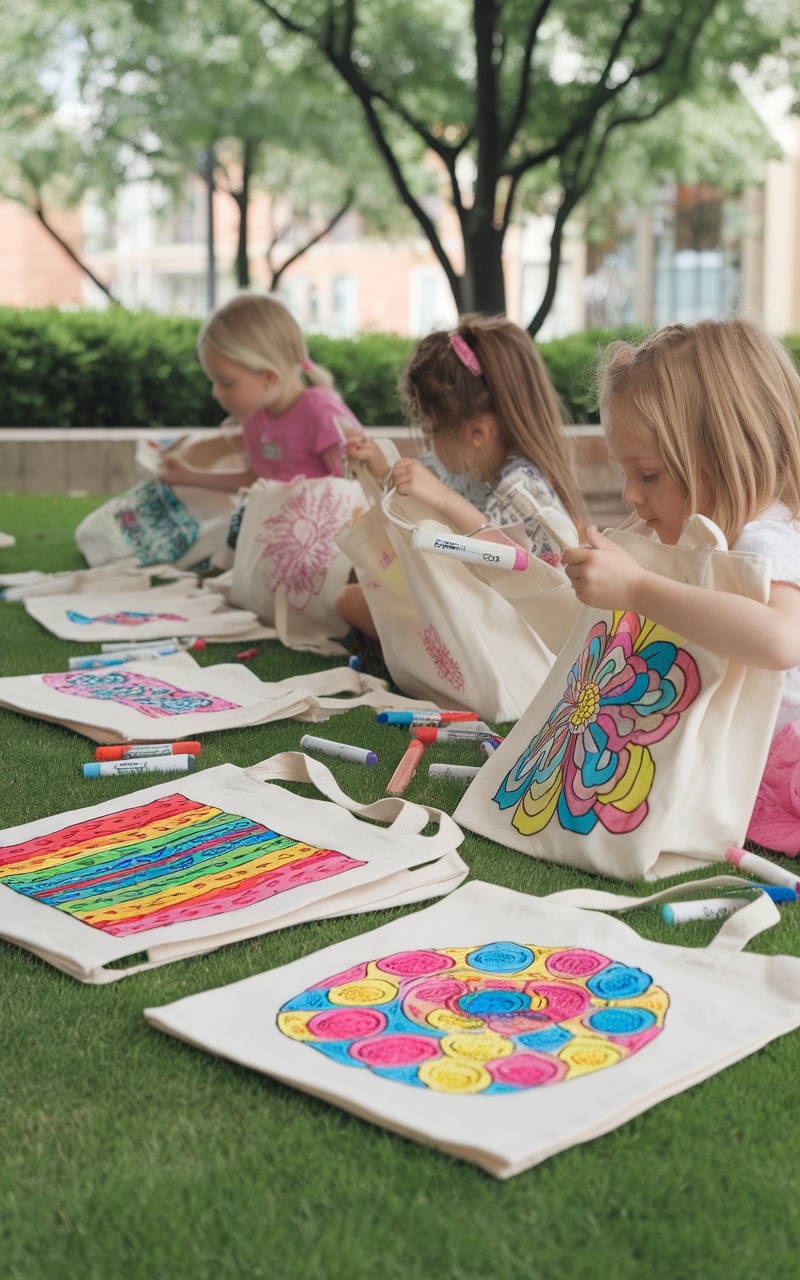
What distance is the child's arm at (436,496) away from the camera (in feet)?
9.55

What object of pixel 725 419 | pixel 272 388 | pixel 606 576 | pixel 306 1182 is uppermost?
pixel 272 388

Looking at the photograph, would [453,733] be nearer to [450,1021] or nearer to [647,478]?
[647,478]

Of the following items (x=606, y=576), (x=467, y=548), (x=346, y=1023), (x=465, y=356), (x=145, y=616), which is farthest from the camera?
(x=145, y=616)

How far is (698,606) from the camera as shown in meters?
1.89

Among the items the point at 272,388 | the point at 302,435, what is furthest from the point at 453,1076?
the point at 272,388

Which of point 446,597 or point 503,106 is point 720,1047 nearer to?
point 446,597

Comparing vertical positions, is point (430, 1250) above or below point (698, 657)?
below

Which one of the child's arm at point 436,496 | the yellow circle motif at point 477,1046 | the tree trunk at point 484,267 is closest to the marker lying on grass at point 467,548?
the child's arm at point 436,496

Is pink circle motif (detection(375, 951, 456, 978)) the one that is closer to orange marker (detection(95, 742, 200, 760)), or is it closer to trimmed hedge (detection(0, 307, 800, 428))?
orange marker (detection(95, 742, 200, 760))

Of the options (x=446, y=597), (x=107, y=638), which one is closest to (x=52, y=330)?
(x=107, y=638)

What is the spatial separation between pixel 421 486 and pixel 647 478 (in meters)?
0.85

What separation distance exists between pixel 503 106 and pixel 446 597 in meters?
7.23

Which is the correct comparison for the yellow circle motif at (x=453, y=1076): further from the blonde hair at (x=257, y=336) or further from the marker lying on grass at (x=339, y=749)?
the blonde hair at (x=257, y=336)

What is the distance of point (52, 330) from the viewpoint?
28.2ft
